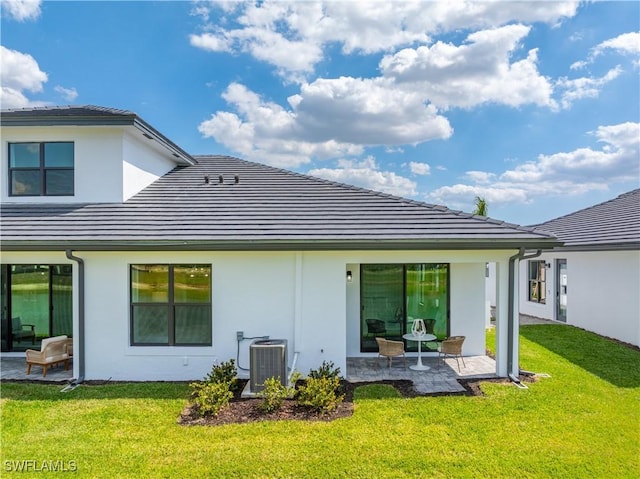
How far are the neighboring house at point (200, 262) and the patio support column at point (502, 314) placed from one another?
3 cm

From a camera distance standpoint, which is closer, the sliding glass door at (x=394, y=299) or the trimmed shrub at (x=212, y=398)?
the trimmed shrub at (x=212, y=398)

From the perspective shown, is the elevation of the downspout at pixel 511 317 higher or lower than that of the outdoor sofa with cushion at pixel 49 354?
higher

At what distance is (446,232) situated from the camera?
7.57 m

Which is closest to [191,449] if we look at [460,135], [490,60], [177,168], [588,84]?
[177,168]

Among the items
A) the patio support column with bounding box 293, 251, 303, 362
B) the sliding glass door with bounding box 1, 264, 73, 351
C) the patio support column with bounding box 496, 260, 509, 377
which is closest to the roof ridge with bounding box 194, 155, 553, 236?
the patio support column with bounding box 496, 260, 509, 377

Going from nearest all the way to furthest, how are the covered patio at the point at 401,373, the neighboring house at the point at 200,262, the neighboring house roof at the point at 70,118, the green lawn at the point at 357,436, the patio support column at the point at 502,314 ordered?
the green lawn at the point at 357,436, the covered patio at the point at 401,373, the neighboring house at the point at 200,262, the patio support column at the point at 502,314, the neighboring house roof at the point at 70,118

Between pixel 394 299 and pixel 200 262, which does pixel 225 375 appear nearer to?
pixel 200 262

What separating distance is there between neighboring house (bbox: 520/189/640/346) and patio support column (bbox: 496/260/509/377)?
17.7 feet

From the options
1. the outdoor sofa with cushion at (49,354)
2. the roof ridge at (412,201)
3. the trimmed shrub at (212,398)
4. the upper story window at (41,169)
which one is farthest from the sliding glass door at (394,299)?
Answer: the upper story window at (41,169)

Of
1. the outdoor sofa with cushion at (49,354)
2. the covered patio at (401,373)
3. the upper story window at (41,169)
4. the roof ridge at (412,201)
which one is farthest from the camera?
the upper story window at (41,169)

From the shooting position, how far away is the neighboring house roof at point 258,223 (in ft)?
24.0

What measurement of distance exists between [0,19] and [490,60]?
1383 centimetres

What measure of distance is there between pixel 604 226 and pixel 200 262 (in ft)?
47.5

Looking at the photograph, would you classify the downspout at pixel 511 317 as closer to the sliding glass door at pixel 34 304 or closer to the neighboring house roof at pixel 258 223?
the neighboring house roof at pixel 258 223
